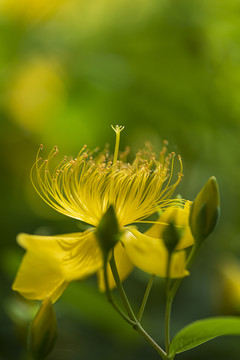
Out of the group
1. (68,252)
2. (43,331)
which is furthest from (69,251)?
(43,331)

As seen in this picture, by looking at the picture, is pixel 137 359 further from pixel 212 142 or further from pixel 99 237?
pixel 99 237

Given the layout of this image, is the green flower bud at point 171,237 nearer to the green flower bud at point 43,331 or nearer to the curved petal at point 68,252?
the curved petal at point 68,252

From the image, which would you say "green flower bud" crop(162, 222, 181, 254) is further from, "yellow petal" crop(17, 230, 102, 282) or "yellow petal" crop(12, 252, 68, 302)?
"yellow petal" crop(12, 252, 68, 302)

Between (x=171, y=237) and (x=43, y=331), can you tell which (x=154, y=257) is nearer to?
(x=171, y=237)

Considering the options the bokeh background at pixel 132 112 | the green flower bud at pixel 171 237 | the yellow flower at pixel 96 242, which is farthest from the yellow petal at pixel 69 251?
the bokeh background at pixel 132 112

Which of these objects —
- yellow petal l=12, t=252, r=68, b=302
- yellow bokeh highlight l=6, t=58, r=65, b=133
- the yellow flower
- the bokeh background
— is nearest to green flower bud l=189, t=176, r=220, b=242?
the yellow flower

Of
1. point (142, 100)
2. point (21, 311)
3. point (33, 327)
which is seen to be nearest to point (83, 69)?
point (142, 100)
